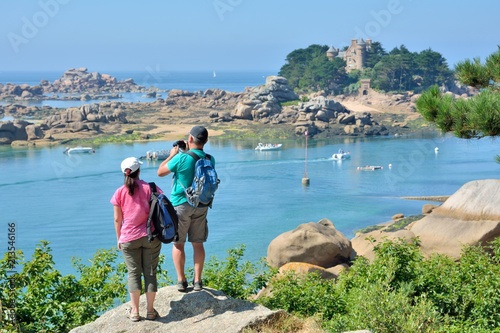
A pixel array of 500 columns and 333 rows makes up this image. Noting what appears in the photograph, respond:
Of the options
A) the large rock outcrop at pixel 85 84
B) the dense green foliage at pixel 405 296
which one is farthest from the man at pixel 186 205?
the large rock outcrop at pixel 85 84

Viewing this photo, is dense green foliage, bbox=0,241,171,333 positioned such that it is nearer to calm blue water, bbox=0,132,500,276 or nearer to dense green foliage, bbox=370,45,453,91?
calm blue water, bbox=0,132,500,276

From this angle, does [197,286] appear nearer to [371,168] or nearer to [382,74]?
[371,168]

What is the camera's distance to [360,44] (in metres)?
97.9

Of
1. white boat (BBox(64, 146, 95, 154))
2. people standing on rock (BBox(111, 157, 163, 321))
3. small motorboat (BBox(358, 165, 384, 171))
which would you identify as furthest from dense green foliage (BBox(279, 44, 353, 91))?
people standing on rock (BBox(111, 157, 163, 321))

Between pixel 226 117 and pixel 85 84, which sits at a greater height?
pixel 85 84

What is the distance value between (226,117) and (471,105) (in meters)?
53.6

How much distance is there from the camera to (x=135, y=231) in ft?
20.2

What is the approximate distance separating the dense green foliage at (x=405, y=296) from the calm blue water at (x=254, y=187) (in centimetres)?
1194

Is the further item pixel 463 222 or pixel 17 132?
pixel 17 132

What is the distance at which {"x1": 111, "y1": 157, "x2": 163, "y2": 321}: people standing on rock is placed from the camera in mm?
6141

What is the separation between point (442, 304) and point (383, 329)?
1.39m

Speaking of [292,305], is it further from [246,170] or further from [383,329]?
[246,170]

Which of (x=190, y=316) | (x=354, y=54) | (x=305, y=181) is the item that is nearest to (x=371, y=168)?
(x=305, y=181)

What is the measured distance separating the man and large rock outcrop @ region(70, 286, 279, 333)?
178 mm
